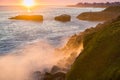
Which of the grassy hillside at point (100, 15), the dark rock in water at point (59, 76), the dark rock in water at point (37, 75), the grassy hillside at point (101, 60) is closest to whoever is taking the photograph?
the grassy hillside at point (101, 60)

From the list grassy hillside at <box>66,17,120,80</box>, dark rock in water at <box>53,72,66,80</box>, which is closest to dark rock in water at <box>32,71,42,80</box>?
dark rock in water at <box>53,72,66,80</box>

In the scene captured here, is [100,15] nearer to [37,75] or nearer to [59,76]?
[37,75]

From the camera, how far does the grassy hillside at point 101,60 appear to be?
29.9ft

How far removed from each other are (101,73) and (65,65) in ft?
27.9

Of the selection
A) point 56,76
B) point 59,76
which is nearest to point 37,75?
point 56,76

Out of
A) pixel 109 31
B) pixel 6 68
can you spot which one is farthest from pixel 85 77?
pixel 6 68

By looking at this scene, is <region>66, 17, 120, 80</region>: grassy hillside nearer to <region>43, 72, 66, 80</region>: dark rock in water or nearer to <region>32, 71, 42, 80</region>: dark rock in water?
<region>43, 72, 66, 80</region>: dark rock in water

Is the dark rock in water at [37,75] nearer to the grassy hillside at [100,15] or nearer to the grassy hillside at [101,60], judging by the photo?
the grassy hillside at [101,60]

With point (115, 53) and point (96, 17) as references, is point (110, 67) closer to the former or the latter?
point (115, 53)

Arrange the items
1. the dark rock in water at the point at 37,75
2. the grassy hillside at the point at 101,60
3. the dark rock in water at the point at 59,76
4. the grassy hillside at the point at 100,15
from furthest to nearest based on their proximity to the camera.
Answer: the grassy hillside at the point at 100,15
the dark rock in water at the point at 37,75
the dark rock in water at the point at 59,76
the grassy hillside at the point at 101,60

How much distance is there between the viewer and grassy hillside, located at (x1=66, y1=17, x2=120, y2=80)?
9.12 metres

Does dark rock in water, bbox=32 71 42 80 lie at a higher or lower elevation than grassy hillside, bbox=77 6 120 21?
higher

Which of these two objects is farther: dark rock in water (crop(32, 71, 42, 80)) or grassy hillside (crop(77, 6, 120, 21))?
grassy hillside (crop(77, 6, 120, 21))

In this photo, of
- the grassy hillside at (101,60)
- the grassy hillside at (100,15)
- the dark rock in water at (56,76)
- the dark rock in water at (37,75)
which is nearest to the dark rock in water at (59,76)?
the dark rock in water at (56,76)
